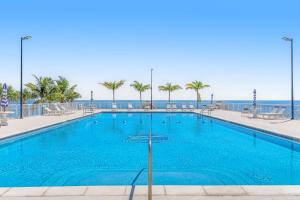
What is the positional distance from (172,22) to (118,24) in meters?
3.63

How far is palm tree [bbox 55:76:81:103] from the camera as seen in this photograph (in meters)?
28.0

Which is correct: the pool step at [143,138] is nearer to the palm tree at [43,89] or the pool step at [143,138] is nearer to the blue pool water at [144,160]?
the blue pool water at [144,160]

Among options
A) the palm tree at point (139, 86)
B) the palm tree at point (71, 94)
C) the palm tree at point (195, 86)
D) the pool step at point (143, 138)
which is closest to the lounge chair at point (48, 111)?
the palm tree at point (71, 94)

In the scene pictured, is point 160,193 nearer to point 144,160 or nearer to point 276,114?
point 144,160

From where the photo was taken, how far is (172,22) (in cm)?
2023

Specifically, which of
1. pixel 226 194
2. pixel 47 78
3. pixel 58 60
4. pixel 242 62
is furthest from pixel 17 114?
pixel 242 62

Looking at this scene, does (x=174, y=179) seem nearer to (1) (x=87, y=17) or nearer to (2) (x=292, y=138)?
(2) (x=292, y=138)

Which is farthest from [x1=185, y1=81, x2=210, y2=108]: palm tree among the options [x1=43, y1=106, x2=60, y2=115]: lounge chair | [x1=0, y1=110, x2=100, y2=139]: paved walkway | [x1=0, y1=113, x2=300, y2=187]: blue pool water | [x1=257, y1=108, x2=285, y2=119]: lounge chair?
[x1=0, y1=113, x2=300, y2=187]: blue pool water

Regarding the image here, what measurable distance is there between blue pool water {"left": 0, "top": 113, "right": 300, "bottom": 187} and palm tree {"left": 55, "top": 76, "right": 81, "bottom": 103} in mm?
14584

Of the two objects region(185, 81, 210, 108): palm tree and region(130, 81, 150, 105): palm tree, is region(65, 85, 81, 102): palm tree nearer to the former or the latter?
region(130, 81, 150, 105): palm tree

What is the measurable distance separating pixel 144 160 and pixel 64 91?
73.3ft

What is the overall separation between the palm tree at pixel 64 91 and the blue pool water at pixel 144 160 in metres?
14.6

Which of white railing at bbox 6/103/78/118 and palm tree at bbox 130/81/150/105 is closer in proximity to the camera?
white railing at bbox 6/103/78/118

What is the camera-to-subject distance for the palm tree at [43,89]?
25.8 m
